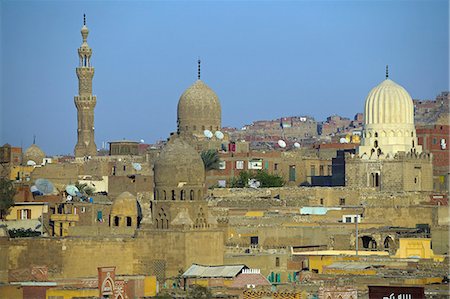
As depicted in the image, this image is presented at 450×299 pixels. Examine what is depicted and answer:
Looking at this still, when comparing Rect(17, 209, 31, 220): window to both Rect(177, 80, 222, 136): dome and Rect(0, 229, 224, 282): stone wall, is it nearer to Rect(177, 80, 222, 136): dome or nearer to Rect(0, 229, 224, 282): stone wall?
Rect(0, 229, 224, 282): stone wall

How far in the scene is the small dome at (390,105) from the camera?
193 ft

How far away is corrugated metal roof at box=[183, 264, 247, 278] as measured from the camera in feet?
122

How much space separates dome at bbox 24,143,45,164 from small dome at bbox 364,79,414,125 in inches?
752

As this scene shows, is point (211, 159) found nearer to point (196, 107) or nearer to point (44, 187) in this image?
point (196, 107)

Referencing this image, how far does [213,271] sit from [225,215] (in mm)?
13301

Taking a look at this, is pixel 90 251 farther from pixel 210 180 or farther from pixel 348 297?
pixel 210 180

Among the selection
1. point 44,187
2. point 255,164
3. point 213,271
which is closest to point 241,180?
point 255,164

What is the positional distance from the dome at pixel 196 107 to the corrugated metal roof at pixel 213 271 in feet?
89.1

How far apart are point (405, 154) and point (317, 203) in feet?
12.9

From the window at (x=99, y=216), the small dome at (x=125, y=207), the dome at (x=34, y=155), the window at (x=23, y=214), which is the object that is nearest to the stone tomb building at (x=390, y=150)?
the window at (x=99, y=216)

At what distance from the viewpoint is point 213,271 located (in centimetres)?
3828

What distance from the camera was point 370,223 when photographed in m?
50.2

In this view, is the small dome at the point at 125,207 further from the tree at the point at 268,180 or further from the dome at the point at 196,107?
the dome at the point at 196,107

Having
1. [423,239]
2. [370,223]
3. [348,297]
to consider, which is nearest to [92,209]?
[370,223]
